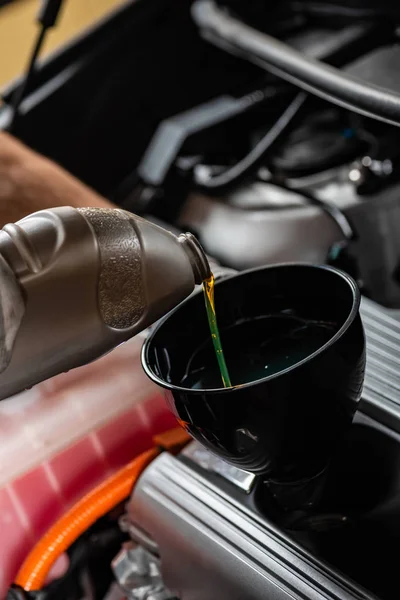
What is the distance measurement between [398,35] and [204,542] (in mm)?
696

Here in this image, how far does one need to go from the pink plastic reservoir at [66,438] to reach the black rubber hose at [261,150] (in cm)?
28

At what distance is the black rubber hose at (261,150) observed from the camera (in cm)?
94

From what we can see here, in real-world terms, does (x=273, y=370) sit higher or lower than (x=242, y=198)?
higher

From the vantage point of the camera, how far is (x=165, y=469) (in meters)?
0.66

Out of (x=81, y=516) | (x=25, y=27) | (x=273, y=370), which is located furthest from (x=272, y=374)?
(x=25, y=27)

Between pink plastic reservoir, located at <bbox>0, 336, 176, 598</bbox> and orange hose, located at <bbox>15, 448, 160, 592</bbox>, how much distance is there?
38 mm

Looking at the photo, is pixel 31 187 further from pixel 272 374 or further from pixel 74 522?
pixel 272 374

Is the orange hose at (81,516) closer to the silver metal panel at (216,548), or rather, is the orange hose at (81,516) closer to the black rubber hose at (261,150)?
the silver metal panel at (216,548)

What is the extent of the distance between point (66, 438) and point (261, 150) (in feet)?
1.40

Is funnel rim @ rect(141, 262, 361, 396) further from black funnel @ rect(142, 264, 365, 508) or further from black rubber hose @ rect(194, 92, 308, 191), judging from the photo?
black rubber hose @ rect(194, 92, 308, 191)

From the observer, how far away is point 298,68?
87 cm

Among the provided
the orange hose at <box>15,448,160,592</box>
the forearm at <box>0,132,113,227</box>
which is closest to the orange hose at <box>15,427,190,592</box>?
the orange hose at <box>15,448,160,592</box>

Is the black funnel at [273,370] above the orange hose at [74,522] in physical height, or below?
above

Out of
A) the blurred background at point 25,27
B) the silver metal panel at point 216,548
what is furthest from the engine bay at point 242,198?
the blurred background at point 25,27
